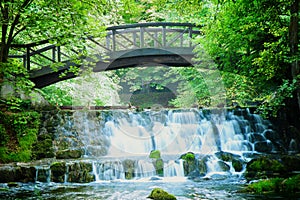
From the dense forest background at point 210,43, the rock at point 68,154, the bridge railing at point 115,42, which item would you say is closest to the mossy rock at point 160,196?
the dense forest background at point 210,43

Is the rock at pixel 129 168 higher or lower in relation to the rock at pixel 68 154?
lower

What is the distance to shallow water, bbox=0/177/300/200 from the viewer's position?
691 cm

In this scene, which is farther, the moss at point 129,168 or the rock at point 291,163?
the rock at point 291,163

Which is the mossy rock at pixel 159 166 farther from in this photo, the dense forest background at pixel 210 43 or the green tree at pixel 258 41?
the green tree at pixel 258 41

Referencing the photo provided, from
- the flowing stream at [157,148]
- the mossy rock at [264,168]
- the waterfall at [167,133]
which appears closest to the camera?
the flowing stream at [157,148]

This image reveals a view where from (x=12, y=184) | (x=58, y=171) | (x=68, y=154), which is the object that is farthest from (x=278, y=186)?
(x=68, y=154)

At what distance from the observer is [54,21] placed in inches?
303

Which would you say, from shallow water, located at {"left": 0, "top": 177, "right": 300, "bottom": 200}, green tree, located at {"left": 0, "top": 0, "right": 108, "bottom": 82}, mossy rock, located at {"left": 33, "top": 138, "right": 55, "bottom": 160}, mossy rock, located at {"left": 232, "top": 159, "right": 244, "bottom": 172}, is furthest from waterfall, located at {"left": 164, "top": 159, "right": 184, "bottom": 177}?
green tree, located at {"left": 0, "top": 0, "right": 108, "bottom": 82}

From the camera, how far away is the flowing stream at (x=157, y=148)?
773 cm

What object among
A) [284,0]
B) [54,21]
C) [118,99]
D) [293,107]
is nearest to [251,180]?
[284,0]

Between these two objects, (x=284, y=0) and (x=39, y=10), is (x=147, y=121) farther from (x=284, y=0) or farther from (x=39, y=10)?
(x=284, y=0)

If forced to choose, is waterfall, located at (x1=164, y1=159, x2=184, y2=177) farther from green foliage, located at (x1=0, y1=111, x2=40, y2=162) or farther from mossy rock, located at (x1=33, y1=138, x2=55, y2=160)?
green foliage, located at (x1=0, y1=111, x2=40, y2=162)

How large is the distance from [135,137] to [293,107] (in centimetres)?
633

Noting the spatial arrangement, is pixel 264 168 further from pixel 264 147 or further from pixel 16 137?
pixel 16 137
